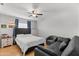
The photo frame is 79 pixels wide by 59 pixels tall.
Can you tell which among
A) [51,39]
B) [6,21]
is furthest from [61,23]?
[6,21]

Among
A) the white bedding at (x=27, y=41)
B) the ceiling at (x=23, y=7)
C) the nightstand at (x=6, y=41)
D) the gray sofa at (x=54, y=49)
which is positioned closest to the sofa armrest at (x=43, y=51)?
the gray sofa at (x=54, y=49)

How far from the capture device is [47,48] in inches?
52.1

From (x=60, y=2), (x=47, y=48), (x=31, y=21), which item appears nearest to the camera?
(x=60, y=2)

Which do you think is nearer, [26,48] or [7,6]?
[7,6]

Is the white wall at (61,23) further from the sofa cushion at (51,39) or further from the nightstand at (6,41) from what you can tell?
the nightstand at (6,41)

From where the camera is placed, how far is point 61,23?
120cm

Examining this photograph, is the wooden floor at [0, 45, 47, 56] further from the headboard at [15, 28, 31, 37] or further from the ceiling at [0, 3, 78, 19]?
the ceiling at [0, 3, 78, 19]

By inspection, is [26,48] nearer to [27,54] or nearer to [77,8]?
[27,54]

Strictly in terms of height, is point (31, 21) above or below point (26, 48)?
above

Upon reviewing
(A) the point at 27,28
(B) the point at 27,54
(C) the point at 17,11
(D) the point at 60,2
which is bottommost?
(B) the point at 27,54

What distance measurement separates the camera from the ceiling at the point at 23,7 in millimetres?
1077

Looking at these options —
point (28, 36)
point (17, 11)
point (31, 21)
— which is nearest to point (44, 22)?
point (31, 21)

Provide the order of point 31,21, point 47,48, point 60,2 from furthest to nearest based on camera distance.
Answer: point 47,48
point 31,21
point 60,2

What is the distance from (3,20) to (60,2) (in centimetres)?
80
